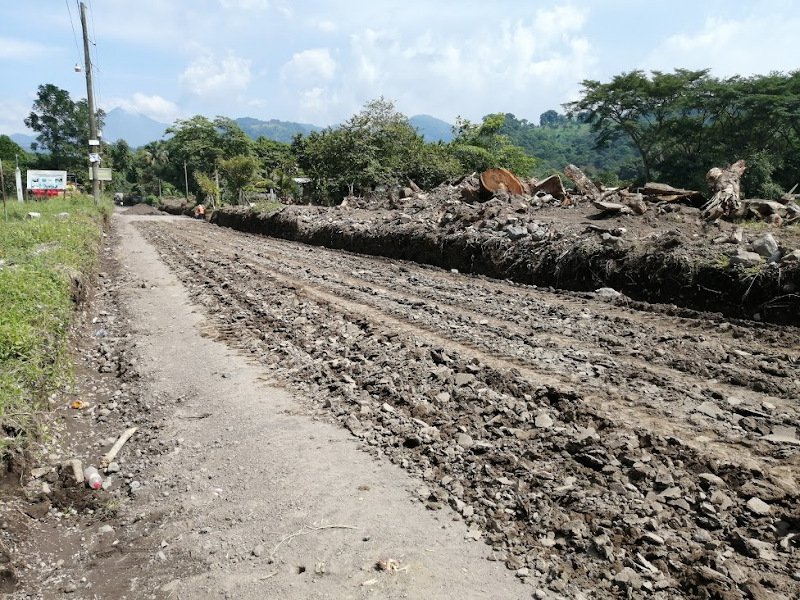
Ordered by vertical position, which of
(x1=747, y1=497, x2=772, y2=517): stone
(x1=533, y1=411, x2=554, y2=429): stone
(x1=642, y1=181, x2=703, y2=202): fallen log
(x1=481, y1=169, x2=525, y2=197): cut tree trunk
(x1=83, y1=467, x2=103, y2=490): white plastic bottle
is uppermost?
(x1=481, y1=169, x2=525, y2=197): cut tree trunk

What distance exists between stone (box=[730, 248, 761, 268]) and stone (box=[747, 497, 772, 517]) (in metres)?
5.03

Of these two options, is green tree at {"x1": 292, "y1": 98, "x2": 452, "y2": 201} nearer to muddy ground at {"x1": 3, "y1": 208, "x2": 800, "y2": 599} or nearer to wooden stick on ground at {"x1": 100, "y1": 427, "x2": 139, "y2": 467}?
muddy ground at {"x1": 3, "y1": 208, "x2": 800, "y2": 599}

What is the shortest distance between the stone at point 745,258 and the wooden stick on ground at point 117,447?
24.3 ft

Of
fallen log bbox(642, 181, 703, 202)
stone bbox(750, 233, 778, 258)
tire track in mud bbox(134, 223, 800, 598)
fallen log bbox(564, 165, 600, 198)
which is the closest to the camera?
tire track in mud bbox(134, 223, 800, 598)

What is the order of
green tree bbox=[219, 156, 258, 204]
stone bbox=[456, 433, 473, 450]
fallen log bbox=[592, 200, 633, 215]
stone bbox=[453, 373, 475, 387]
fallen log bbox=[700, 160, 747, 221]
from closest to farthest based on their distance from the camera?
stone bbox=[456, 433, 473, 450]
stone bbox=[453, 373, 475, 387]
fallen log bbox=[700, 160, 747, 221]
fallen log bbox=[592, 200, 633, 215]
green tree bbox=[219, 156, 258, 204]

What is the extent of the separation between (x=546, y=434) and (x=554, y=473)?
1.58ft

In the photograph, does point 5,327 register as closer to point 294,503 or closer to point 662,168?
point 294,503

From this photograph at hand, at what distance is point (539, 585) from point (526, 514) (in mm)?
558

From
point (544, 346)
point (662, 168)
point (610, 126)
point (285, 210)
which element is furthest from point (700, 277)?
point (610, 126)

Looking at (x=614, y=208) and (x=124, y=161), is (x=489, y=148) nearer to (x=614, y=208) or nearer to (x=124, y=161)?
(x=614, y=208)

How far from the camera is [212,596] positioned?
2.91 m

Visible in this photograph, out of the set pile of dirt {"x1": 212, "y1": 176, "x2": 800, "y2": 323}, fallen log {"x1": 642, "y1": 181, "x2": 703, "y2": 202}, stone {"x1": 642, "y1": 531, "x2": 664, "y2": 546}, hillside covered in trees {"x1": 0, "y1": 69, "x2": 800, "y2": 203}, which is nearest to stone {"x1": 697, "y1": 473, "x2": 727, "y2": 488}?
stone {"x1": 642, "y1": 531, "x2": 664, "y2": 546}

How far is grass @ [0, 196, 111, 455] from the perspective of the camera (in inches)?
170

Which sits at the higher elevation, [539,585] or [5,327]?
[5,327]
